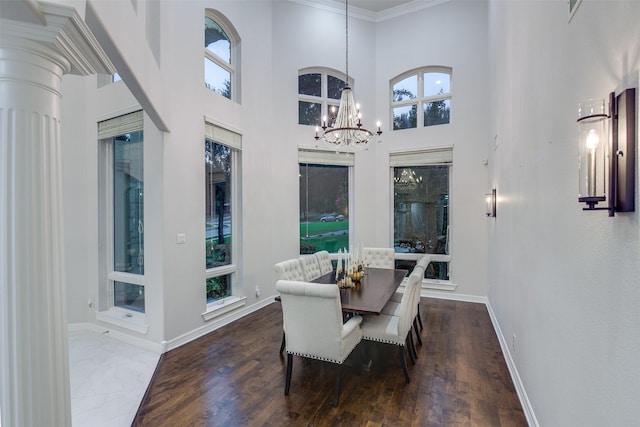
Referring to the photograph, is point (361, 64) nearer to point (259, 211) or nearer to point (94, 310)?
point (259, 211)

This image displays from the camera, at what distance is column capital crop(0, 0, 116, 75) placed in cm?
107

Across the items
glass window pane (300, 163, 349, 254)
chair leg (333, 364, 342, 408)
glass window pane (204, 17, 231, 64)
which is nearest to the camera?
chair leg (333, 364, 342, 408)

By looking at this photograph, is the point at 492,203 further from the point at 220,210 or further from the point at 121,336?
the point at 121,336

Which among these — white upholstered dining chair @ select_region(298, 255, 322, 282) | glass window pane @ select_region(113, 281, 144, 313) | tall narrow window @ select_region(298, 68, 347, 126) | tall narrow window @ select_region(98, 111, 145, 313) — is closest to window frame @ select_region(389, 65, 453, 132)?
tall narrow window @ select_region(298, 68, 347, 126)

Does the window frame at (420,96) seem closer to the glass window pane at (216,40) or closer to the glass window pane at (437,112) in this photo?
the glass window pane at (437,112)

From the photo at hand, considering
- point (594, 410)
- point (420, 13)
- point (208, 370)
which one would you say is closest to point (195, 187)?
point (208, 370)

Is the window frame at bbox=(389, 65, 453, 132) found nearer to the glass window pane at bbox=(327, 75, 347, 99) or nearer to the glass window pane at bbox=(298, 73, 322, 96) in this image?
the glass window pane at bbox=(327, 75, 347, 99)

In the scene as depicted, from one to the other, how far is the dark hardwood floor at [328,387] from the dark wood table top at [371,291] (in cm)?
68

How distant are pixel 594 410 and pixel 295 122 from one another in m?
5.39

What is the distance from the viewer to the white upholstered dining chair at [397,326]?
2.92 m

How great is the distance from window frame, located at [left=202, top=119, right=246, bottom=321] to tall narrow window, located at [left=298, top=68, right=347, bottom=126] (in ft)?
5.56

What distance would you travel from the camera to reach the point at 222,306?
436 centimetres

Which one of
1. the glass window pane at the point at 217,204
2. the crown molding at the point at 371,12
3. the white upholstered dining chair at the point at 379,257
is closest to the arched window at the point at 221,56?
the glass window pane at the point at 217,204

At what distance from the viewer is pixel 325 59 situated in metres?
6.00
